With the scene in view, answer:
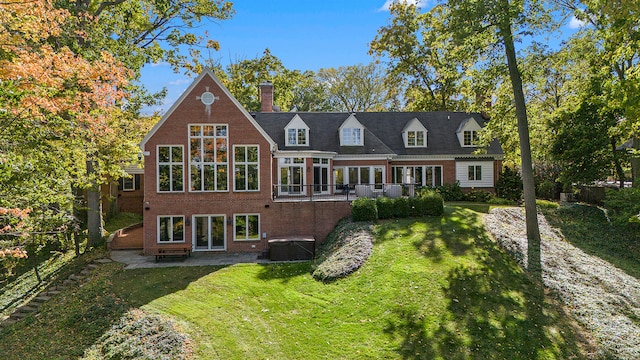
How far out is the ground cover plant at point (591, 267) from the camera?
34.4 ft

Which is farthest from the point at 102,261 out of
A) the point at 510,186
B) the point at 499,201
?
the point at 510,186

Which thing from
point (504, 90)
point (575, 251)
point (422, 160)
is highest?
point (504, 90)

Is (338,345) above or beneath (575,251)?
beneath

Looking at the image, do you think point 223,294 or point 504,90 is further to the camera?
point 504,90

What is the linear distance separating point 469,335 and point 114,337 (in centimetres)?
1104

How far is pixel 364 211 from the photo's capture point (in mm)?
18531

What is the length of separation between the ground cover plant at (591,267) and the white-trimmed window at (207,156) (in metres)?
14.3

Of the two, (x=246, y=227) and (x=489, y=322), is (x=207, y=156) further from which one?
(x=489, y=322)

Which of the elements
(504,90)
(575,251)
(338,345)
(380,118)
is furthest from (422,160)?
(338,345)

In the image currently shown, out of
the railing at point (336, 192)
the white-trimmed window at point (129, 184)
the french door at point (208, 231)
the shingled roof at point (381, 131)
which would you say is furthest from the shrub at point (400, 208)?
the white-trimmed window at point (129, 184)

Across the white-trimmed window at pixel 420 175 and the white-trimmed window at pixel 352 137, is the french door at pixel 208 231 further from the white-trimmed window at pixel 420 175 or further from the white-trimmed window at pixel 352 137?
the white-trimmed window at pixel 420 175

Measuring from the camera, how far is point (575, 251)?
1584 cm

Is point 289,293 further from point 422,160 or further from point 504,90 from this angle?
point 422,160

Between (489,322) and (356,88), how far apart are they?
1490 inches
